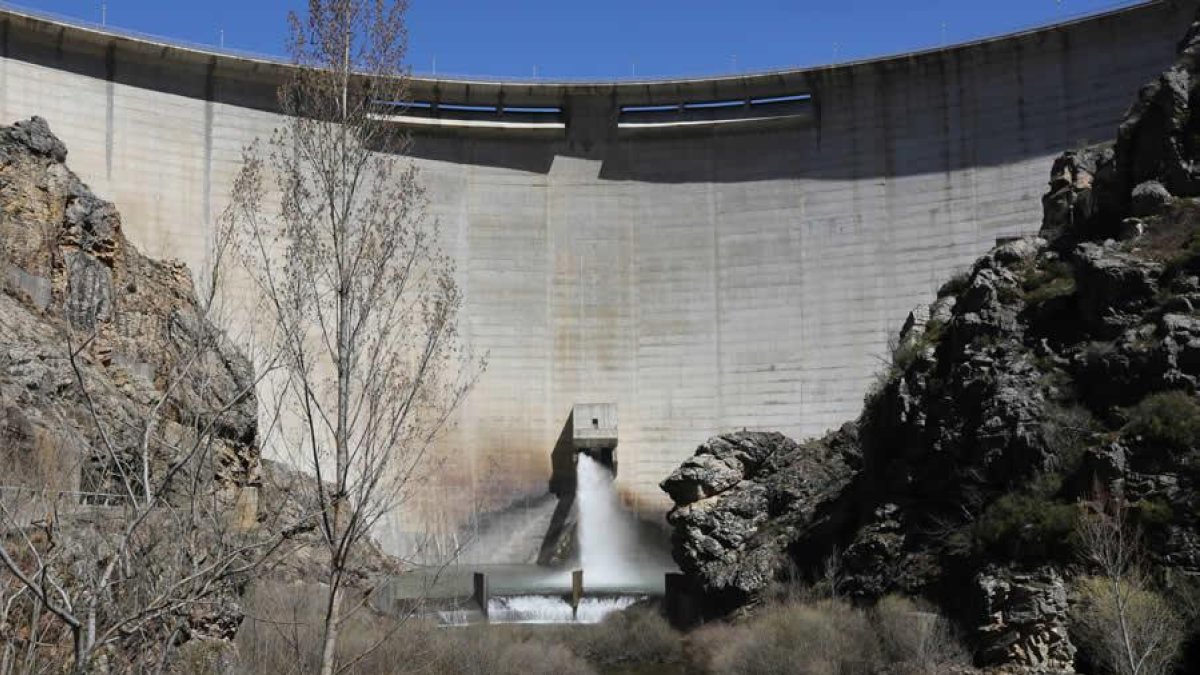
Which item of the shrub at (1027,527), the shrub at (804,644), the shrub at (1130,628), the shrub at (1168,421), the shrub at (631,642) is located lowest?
the shrub at (631,642)

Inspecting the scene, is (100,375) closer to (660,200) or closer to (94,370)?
(94,370)

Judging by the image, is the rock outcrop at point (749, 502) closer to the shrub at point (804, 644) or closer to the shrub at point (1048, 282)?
the shrub at point (804, 644)

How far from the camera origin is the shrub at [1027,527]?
19.5m

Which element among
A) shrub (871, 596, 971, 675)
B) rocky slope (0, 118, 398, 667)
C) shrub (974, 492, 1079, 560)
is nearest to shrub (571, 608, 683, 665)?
rocky slope (0, 118, 398, 667)

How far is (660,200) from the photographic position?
3888cm

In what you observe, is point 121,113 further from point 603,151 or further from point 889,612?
point 889,612

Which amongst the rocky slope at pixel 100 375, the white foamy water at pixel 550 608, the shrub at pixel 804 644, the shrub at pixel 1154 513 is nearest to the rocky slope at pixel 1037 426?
the shrub at pixel 1154 513

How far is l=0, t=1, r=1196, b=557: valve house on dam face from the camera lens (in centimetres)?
3425

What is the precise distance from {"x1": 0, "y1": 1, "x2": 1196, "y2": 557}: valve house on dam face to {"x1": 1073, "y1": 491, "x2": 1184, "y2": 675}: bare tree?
55.0ft

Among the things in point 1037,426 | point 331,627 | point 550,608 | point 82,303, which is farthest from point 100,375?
point 1037,426

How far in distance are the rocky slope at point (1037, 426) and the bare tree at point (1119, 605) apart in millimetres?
301

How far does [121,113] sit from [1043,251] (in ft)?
76.7

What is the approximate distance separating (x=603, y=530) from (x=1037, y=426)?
55.5 feet

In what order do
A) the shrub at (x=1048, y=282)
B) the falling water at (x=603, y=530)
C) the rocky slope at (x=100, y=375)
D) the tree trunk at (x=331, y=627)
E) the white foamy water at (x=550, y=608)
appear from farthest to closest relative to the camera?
the falling water at (x=603, y=530), the white foamy water at (x=550, y=608), the shrub at (x=1048, y=282), the rocky slope at (x=100, y=375), the tree trunk at (x=331, y=627)
